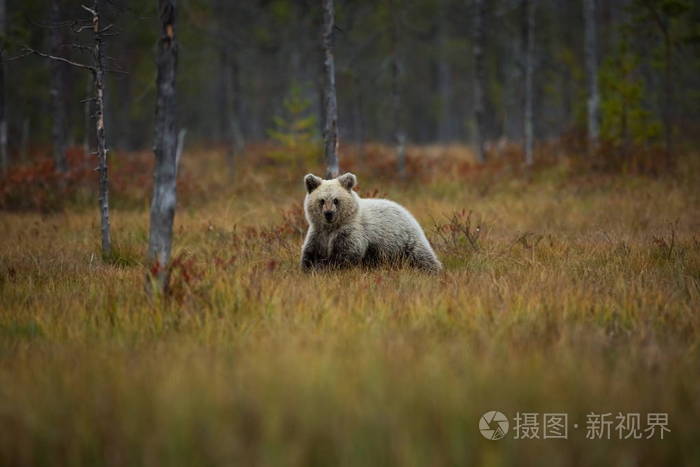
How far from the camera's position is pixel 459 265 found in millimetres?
6359

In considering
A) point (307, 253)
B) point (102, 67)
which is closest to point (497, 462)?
point (307, 253)

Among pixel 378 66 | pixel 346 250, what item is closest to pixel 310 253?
pixel 346 250

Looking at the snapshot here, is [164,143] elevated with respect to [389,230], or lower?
elevated

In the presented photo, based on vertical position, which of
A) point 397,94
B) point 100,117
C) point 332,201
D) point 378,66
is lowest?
point 332,201

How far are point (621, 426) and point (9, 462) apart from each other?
9.34ft

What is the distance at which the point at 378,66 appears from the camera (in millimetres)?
26969

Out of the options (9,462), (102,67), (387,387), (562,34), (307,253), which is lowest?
(9,462)

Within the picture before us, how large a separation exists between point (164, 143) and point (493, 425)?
10.8 ft

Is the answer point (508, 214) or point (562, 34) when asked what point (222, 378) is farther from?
point (562, 34)

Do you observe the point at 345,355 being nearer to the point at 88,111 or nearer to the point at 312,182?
the point at 312,182

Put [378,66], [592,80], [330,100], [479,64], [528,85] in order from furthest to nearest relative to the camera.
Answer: [378,66] < [479,64] < [528,85] < [592,80] < [330,100]

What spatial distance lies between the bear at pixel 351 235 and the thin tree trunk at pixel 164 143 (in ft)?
6.54

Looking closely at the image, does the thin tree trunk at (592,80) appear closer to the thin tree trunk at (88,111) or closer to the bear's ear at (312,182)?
the bear's ear at (312,182)

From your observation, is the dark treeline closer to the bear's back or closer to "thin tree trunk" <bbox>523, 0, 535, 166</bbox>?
"thin tree trunk" <bbox>523, 0, 535, 166</bbox>
